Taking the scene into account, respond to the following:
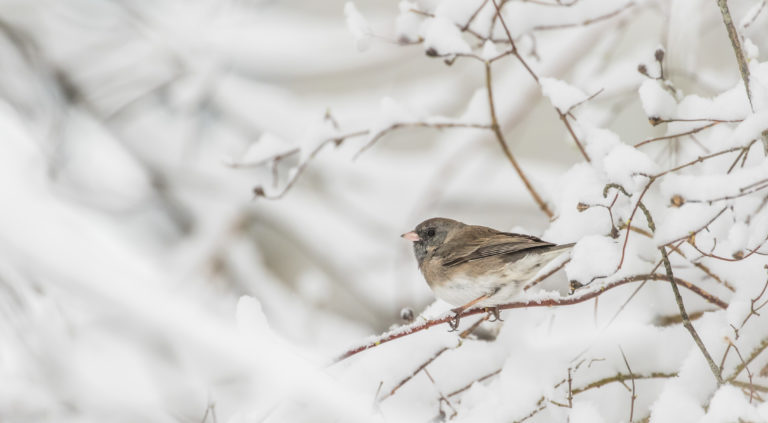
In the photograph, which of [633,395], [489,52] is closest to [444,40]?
[489,52]

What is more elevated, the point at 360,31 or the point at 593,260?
the point at 360,31

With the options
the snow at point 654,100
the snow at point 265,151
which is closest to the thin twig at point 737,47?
the snow at point 654,100

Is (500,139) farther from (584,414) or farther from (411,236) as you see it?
(411,236)

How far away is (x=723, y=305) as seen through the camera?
1.35m

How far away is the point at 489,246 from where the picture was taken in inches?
79.9

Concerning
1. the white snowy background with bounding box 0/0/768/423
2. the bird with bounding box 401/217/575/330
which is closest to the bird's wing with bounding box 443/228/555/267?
the bird with bounding box 401/217/575/330

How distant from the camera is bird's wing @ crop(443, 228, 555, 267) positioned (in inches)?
70.6

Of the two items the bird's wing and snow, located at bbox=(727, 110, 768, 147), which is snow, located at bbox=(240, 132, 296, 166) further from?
snow, located at bbox=(727, 110, 768, 147)

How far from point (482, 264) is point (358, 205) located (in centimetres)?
219

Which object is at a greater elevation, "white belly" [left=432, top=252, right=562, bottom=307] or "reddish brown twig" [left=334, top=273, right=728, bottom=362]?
"white belly" [left=432, top=252, right=562, bottom=307]

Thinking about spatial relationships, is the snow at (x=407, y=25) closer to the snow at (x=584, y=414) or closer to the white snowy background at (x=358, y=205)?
the white snowy background at (x=358, y=205)

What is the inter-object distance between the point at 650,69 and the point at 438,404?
0.80 meters

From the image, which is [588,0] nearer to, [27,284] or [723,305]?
[723,305]

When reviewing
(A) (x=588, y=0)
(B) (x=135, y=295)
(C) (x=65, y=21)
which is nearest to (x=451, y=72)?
(C) (x=65, y=21)
